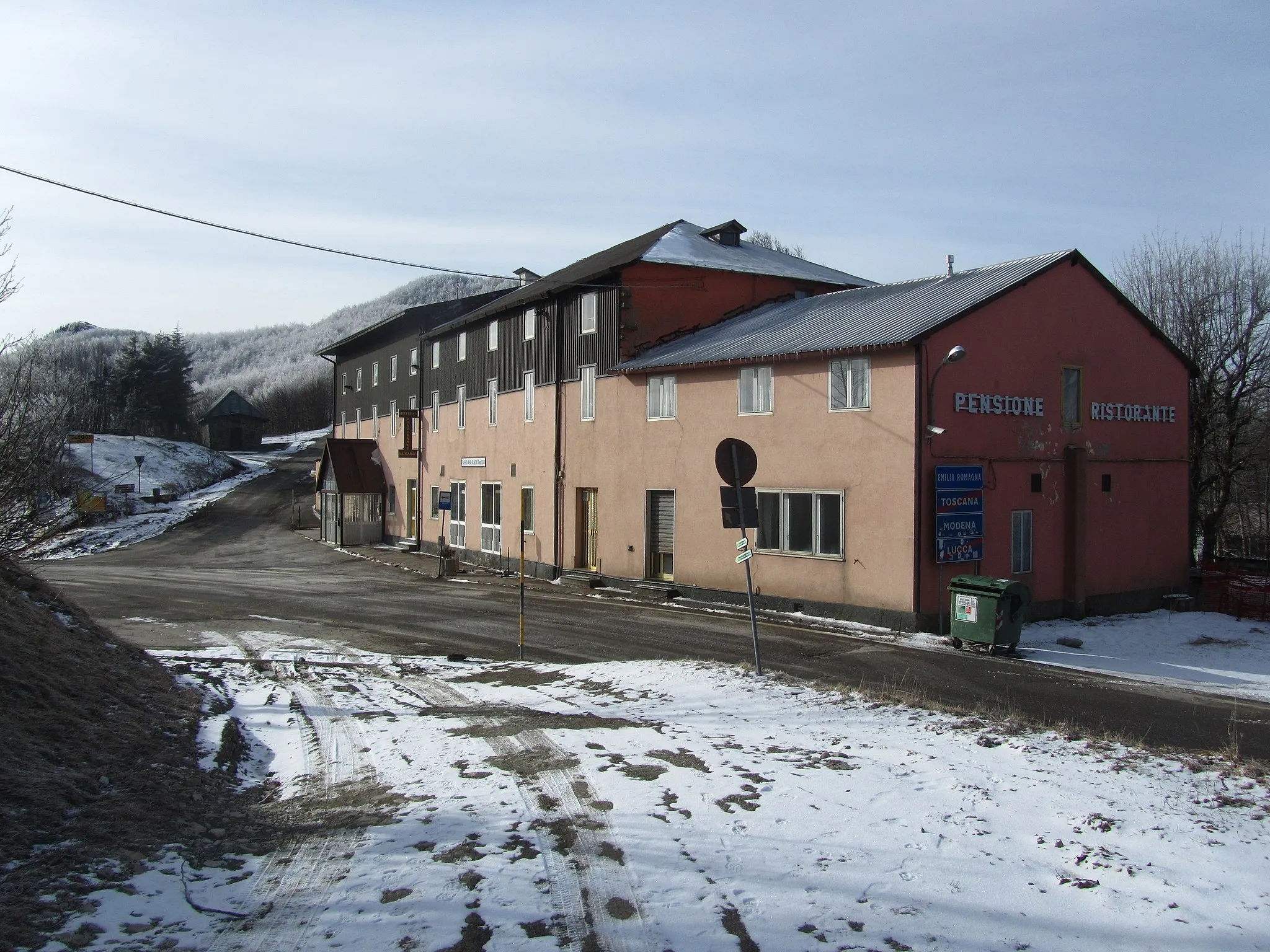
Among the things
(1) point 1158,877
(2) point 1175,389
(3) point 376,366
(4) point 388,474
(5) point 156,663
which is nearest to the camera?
(1) point 1158,877

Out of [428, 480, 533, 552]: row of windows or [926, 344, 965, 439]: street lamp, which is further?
[428, 480, 533, 552]: row of windows

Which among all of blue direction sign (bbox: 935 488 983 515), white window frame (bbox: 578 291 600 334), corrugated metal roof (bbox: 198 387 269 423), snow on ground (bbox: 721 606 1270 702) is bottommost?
snow on ground (bbox: 721 606 1270 702)

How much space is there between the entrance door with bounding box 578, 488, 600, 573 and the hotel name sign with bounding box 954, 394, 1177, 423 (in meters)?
10.7

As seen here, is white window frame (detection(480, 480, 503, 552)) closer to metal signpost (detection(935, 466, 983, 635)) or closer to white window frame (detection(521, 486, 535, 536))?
white window frame (detection(521, 486, 535, 536))

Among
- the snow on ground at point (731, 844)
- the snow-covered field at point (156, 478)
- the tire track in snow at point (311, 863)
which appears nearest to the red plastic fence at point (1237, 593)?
the snow on ground at point (731, 844)

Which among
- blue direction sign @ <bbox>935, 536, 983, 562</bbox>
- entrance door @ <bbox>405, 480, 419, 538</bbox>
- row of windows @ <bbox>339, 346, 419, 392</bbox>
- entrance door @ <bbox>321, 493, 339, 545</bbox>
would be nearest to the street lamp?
blue direction sign @ <bbox>935, 536, 983, 562</bbox>

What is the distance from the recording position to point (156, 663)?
10.6 m

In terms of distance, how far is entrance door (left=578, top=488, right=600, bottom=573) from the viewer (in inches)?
994

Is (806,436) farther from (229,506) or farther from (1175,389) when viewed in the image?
(229,506)

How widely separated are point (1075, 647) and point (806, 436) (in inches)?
247

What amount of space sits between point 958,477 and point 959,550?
1.34m

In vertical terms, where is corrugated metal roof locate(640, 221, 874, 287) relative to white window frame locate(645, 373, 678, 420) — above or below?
above

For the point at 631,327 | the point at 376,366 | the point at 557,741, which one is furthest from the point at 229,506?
the point at 557,741

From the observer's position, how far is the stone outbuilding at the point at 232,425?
8319cm
